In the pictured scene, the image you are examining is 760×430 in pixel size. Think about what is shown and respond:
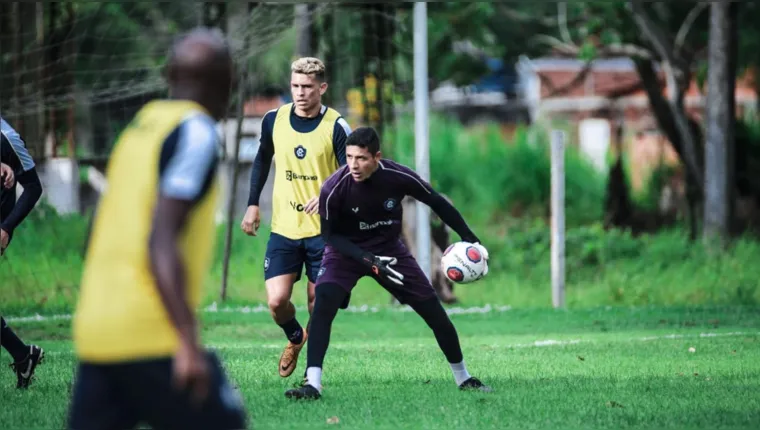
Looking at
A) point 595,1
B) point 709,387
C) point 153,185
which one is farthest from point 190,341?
point 595,1

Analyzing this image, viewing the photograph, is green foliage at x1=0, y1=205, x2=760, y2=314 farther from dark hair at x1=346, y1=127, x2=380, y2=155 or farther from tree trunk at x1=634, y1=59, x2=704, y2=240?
dark hair at x1=346, y1=127, x2=380, y2=155

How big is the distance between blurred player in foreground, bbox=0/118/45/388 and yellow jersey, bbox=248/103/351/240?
1.60 meters

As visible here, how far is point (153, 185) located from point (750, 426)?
421 centimetres

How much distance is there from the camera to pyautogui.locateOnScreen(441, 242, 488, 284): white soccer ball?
8.48 metres

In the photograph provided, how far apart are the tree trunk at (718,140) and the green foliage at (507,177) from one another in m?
5.74

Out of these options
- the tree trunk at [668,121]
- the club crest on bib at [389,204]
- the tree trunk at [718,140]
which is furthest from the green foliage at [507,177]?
the club crest on bib at [389,204]

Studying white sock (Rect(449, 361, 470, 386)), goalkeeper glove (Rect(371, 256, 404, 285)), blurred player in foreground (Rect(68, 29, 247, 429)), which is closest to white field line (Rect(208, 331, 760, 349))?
white sock (Rect(449, 361, 470, 386))

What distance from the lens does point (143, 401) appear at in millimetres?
4402

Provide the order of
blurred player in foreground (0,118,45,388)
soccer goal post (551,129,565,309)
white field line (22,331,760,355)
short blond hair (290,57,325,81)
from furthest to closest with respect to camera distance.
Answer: soccer goal post (551,129,565,309), white field line (22,331,760,355), short blond hair (290,57,325,81), blurred player in foreground (0,118,45,388)

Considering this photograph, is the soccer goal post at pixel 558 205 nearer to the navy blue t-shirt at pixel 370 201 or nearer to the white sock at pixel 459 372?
the white sock at pixel 459 372

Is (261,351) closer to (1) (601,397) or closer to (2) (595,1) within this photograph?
(1) (601,397)

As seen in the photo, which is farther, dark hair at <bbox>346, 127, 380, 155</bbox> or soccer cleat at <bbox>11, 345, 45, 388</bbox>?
soccer cleat at <bbox>11, 345, 45, 388</bbox>

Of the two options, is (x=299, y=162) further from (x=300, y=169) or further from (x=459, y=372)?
(x=459, y=372)

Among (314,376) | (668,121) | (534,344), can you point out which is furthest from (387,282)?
(668,121)
